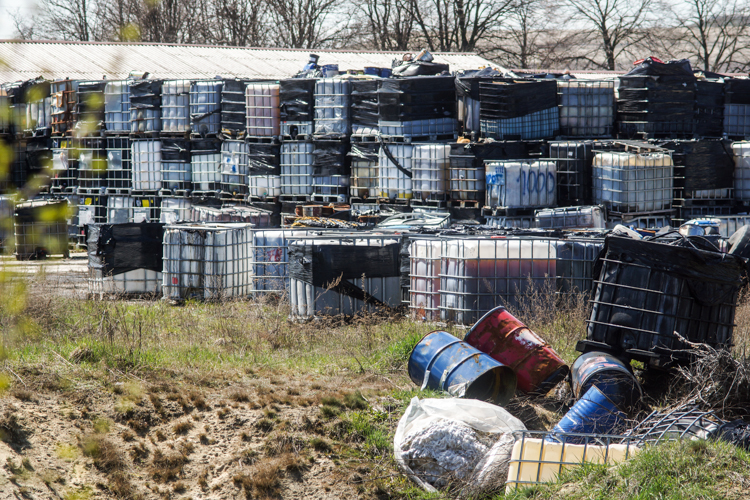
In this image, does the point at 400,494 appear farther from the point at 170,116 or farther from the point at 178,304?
the point at 170,116

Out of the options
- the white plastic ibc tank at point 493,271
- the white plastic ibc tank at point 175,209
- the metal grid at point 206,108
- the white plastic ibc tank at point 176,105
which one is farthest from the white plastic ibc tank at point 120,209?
the white plastic ibc tank at point 493,271

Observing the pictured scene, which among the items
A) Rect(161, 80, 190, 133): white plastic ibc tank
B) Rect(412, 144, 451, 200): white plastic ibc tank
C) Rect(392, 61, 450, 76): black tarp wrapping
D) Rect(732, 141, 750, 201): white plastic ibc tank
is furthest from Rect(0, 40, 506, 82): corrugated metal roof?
Rect(732, 141, 750, 201): white plastic ibc tank

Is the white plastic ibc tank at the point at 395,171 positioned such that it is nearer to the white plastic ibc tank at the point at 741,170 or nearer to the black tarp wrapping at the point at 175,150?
the black tarp wrapping at the point at 175,150

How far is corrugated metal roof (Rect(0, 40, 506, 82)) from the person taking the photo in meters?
21.8

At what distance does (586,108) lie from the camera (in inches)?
480

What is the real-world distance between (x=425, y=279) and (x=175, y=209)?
7313mm

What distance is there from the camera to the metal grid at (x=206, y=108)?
13.6m

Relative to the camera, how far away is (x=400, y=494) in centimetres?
522

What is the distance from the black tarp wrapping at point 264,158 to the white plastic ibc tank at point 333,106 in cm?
95

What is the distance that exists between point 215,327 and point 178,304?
2.05 metres

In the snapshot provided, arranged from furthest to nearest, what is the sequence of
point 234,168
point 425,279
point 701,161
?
point 234,168 → point 701,161 → point 425,279

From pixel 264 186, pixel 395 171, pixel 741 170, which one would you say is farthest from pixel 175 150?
pixel 741 170

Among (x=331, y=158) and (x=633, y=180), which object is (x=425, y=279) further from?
(x=331, y=158)

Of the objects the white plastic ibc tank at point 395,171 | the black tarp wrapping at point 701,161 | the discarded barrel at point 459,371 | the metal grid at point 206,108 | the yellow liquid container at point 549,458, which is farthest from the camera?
the metal grid at point 206,108
